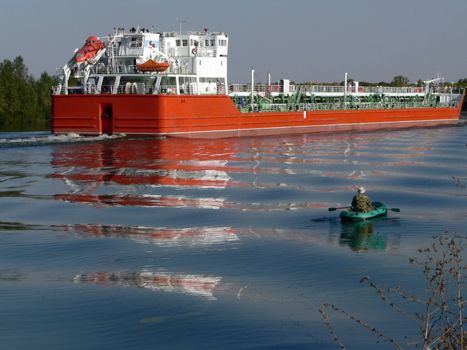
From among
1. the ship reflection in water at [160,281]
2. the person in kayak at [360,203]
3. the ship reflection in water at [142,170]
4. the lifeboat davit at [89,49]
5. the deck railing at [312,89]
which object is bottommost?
the ship reflection in water at [160,281]

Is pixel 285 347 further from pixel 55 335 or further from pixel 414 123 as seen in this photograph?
pixel 414 123

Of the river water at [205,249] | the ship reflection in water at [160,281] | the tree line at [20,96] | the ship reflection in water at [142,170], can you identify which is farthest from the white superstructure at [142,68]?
the tree line at [20,96]

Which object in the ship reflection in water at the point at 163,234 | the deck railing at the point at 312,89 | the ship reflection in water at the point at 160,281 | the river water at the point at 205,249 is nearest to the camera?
the river water at the point at 205,249

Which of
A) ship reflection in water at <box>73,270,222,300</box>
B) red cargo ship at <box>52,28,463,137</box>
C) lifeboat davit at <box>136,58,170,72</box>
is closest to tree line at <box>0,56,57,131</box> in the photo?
red cargo ship at <box>52,28,463,137</box>

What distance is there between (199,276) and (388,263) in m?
3.71

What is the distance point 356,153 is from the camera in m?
38.2

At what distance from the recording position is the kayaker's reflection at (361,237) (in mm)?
15477

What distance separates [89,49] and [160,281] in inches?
1331

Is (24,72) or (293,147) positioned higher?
(24,72)

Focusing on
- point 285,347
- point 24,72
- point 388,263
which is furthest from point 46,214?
point 24,72

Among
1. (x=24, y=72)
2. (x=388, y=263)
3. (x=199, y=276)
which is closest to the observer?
(x=199, y=276)

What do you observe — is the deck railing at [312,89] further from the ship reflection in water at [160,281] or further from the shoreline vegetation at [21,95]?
the ship reflection in water at [160,281]

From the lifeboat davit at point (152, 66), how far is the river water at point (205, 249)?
11.2 meters

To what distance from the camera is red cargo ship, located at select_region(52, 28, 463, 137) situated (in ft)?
135
